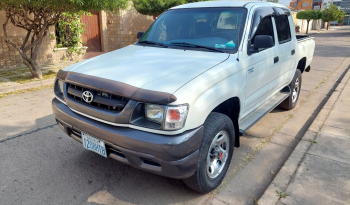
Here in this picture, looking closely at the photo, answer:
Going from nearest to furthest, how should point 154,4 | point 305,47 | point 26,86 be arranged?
point 305,47
point 26,86
point 154,4

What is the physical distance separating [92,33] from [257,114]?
12.0 m

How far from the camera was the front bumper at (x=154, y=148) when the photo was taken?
7.09ft

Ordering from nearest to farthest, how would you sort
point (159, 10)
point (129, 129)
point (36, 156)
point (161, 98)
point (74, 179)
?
point (161, 98) → point (129, 129) → point (74, 179) → point (36, 156) → point (159, 10)

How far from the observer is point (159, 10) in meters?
13.4

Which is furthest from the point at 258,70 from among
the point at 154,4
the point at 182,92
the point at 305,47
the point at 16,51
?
the point at 154,4

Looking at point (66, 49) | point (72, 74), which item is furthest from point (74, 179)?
point (66, 49)

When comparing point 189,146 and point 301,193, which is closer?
point 189,146

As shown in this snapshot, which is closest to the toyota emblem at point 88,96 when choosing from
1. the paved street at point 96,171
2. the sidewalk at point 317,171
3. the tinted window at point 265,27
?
the paved street at point 96,171

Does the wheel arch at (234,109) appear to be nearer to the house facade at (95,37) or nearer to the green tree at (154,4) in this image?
the house facade at (95,37)

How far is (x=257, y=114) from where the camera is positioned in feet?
12.0

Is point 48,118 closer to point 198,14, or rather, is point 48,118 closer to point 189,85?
point 198,14

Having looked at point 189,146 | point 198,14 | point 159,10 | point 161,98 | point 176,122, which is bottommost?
point 189,146

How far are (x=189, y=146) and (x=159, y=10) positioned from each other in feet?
40.1

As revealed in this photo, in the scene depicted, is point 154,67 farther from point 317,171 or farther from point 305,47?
point 305,47
